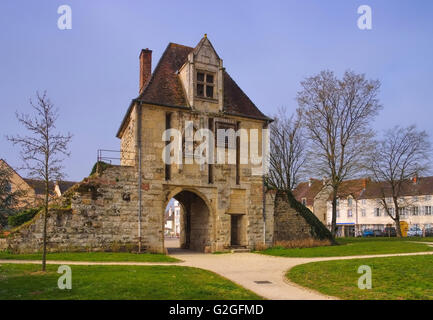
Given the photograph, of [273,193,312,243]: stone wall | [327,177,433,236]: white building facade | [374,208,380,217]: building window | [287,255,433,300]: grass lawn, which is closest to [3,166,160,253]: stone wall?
[273,193,312,243]: stone wall

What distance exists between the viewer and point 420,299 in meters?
8.61

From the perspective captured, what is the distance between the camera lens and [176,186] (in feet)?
69.9

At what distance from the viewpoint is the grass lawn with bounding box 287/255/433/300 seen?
9198 mm

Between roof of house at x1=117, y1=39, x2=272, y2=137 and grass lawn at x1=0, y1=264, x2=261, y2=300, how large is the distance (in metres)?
11.1

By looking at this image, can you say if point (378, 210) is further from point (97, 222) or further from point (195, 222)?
point (97, 222)

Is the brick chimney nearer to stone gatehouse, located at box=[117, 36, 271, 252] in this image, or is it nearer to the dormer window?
stone gatehouse, located at box=[117, 36, 271, 252]

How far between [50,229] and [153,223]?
5.01 m

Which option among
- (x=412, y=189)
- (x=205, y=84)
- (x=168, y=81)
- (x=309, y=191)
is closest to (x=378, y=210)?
(x=412, y=189)

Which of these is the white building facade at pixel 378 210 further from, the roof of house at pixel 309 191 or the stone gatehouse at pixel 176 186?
the stone gatehouse at pixel 176 186

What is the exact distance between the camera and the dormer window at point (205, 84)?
22.7 metres

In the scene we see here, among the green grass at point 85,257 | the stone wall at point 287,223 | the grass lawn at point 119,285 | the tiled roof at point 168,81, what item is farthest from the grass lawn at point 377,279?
the tiled roof at point 168,81

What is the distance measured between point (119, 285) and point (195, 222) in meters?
15.3

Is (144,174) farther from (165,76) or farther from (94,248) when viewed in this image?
(165,76)
